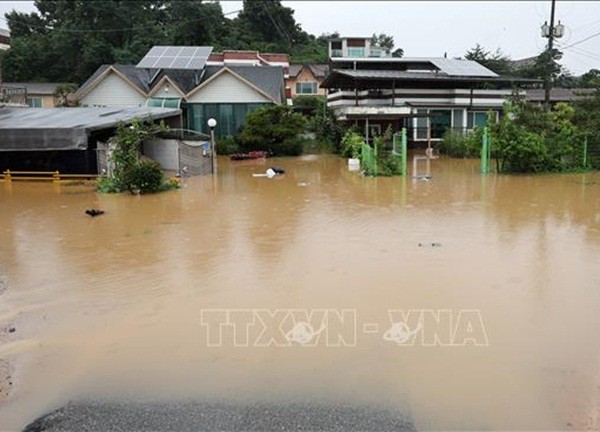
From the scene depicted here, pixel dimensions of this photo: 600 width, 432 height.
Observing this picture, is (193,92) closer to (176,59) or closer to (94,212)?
(176,59)

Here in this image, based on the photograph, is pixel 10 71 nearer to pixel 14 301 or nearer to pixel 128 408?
pixel 14 301

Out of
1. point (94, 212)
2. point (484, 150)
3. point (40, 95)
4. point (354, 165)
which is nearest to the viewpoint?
point (94, 212)

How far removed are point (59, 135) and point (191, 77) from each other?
17.4 meters

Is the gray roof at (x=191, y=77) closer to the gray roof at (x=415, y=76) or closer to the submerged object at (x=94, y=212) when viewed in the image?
the gray roof at (x=415, y=76)

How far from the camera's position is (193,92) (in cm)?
3409

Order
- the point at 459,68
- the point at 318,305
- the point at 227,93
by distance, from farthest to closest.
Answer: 1. the point at 227,93
2. the point at 459,68
3. the point at 318,305

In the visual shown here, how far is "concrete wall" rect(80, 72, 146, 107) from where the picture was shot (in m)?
35.3

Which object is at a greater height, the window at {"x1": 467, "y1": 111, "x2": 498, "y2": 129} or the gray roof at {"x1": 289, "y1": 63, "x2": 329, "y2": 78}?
the gray roof at {"x1": 289, "y1": 63, "x2": 329, "y2": 78}

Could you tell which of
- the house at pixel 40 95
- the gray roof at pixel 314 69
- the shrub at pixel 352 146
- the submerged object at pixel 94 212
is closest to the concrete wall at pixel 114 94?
the house at pixel 40 95

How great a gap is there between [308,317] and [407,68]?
109 ft

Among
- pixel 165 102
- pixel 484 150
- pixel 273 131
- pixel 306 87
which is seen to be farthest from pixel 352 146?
pixel 306 87

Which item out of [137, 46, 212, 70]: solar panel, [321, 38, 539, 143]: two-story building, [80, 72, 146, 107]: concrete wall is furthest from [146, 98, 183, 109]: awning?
[321, 38, 539, 143]: two-story building

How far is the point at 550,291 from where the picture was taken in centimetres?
743

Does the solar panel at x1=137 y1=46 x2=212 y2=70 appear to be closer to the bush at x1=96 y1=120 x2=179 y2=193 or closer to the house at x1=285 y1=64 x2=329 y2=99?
the house at x1=285 y1=64 x2=329 y2=99
